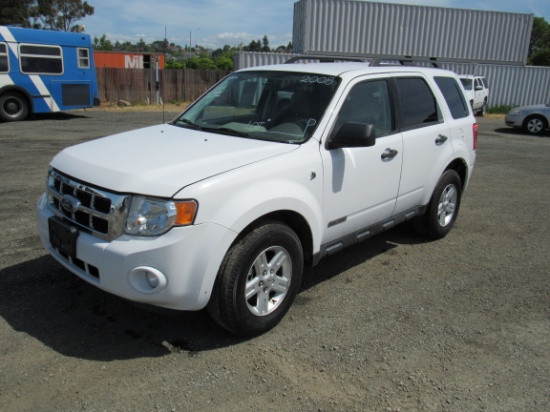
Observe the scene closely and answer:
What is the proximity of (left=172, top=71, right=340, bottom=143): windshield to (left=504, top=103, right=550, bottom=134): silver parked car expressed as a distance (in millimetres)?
14761

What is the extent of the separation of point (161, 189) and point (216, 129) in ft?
4.33

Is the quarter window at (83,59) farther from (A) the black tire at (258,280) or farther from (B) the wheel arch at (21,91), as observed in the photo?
(A) the black tire at (258,280)

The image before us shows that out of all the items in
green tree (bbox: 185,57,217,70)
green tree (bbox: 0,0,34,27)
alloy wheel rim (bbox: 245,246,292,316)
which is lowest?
alloy wheel rim (bbox: 245,246,292,316)

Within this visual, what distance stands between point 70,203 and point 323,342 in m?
1.94

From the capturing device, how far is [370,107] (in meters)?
4.39

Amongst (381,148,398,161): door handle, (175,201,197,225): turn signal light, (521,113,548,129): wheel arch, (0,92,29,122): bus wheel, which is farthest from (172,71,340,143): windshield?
(521,113,548,129): wheel arch

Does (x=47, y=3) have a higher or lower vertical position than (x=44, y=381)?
higher

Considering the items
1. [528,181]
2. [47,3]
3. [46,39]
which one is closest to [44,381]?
[528,181]

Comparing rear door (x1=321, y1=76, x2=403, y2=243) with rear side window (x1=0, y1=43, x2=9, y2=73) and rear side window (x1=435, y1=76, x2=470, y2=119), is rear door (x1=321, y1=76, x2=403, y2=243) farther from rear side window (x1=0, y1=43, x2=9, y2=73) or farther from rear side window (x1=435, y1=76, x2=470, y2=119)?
rear side window (x1=0, y1=43, x2=9, y2=73)

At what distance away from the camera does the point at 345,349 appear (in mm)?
3424

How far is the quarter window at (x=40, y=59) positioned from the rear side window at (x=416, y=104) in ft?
46.4

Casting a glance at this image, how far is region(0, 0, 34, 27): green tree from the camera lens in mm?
45094

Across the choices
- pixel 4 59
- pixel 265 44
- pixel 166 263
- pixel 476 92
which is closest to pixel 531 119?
pixel 476 92

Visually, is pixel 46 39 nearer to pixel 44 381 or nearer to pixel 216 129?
pixel 216 129
